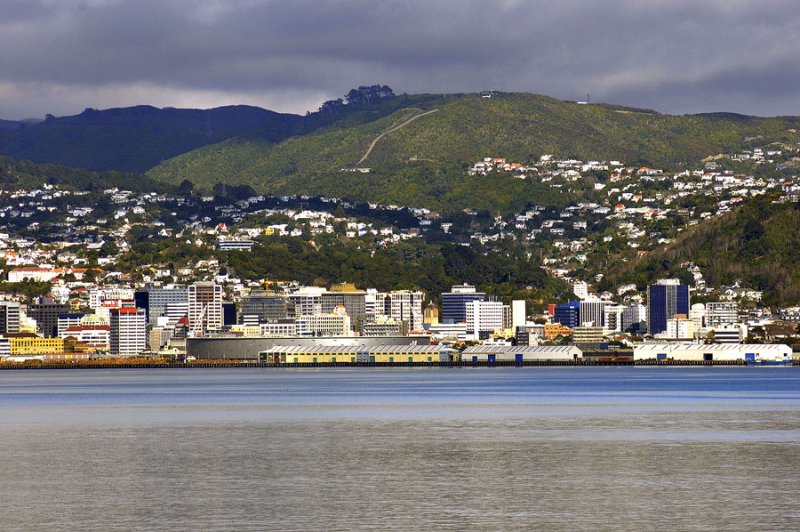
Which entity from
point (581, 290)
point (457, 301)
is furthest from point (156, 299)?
point (581, 290)

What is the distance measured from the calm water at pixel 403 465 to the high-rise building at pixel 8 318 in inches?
3928

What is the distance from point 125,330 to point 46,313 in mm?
13856

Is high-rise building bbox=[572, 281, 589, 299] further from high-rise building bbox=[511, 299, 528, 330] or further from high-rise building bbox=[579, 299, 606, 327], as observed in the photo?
high-rise building bbox=[511, 299, 528, 330]

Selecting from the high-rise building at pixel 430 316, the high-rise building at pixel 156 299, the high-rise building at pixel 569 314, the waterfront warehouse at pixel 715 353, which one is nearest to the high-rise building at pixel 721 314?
the waterfront warehouse at pixel 715 353

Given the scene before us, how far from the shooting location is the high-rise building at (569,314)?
177 meters

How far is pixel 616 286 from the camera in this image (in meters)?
192

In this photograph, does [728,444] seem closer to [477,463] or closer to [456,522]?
[477,463]

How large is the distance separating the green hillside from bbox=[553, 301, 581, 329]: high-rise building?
37.7ft

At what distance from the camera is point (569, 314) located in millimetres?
178125

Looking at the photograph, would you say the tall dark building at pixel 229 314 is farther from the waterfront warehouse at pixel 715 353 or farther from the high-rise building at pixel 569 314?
the waterfront warehouse at pixel 715 353

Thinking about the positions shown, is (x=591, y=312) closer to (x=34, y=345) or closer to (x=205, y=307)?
(x=205, y=307)

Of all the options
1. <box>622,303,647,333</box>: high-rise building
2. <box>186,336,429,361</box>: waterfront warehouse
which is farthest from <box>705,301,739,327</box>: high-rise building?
<box>186,336,429,361</box>: waterfront warehouse

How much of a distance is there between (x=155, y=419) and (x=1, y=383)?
48217 millimetres

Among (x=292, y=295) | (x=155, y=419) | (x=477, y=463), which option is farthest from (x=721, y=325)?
(x=477, y=463)
